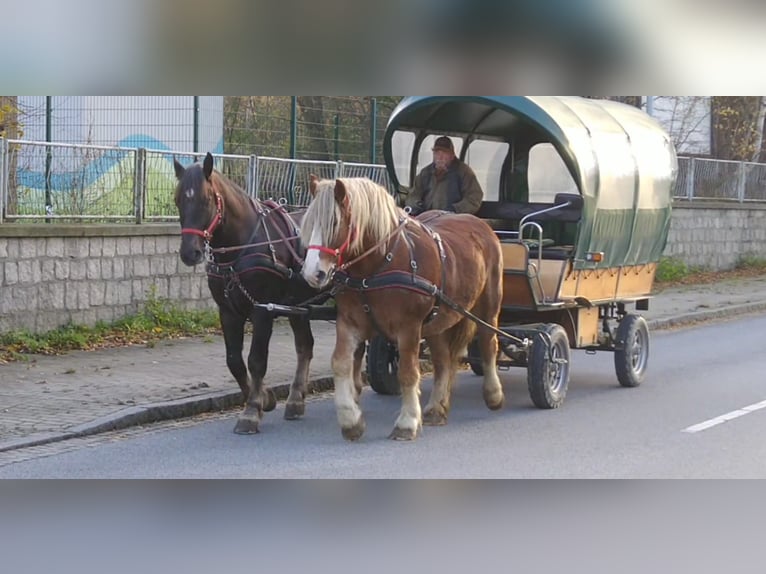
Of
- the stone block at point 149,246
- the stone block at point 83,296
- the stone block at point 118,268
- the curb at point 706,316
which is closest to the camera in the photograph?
the stone block at point 83,296

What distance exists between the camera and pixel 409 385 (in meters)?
9.12

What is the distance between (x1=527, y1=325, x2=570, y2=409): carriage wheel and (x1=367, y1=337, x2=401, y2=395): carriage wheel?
1380 mm

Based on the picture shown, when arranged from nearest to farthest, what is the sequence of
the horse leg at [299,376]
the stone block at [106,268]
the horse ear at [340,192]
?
the horse ear at [340,192] → the horse leg at [299,376] → the stone block at [106,268]

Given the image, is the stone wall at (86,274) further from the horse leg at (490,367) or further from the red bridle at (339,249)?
the red bridle at (339,249)

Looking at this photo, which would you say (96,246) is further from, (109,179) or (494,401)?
(494,401)

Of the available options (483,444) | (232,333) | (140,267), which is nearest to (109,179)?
(140,267)

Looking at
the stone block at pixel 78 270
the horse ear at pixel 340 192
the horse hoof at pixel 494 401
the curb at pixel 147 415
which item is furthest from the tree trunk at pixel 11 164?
the horse hoof at pixel 494 401

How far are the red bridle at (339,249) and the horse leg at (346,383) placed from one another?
1.84 feet

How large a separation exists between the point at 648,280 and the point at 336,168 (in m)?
6.07

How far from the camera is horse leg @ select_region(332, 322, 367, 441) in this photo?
350 inches

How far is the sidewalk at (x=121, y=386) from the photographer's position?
9.62m

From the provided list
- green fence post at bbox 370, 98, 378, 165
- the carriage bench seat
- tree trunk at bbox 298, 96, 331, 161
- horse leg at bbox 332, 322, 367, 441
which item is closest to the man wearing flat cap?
the carriage bench seat

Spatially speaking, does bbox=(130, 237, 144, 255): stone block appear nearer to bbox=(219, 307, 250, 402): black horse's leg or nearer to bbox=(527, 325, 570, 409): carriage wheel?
bbox=(219, 307, 250, 402): black horse's leg
